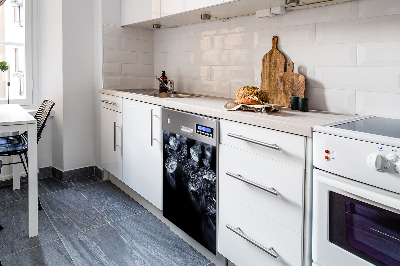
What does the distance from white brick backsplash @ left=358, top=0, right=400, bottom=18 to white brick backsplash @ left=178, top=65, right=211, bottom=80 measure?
1400 mm

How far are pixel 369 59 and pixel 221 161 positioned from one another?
38.9 inches

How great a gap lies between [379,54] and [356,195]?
36.3 inches

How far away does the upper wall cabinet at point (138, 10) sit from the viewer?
288cm

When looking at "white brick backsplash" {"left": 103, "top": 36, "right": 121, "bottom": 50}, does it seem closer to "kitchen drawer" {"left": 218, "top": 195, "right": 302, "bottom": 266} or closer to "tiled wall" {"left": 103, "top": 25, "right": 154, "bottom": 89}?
"tiled wall" {"left": 103, "top": 25, "right": 154, "bottom": 89}

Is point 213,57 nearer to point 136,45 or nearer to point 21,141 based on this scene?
→ point 136,45

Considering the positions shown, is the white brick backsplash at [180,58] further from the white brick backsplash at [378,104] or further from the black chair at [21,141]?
the white brick backsplash at [378,104]

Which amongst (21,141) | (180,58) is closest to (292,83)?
(180,58)

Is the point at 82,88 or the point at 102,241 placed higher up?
the point at 82,88

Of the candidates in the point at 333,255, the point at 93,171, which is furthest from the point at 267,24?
the point at 93,171

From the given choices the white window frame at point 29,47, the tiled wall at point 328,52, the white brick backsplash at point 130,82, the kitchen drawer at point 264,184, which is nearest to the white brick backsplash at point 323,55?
the tiled wall at point 328,52

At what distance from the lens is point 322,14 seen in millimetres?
1984

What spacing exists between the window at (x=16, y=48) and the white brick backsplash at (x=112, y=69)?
860 millimetres

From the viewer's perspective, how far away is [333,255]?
1.31m

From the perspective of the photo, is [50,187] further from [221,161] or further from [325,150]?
[325,150]
